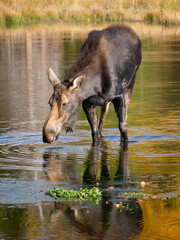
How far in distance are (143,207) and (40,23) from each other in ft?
162

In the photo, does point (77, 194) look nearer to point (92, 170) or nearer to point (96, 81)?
point (92, 170)

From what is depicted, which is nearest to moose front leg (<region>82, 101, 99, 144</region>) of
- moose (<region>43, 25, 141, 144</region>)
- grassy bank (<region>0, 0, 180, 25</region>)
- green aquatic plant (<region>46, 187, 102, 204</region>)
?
moose (<region>43, 25, 141, 144</region>)

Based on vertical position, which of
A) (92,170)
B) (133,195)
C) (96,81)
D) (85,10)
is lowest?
(92,170)

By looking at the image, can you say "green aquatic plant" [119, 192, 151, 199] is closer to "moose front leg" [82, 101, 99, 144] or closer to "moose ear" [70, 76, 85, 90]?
"moose ear" [70, 76, 85, 90]

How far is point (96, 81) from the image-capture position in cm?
986

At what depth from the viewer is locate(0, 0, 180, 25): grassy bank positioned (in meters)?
52.2

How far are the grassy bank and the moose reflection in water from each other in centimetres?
4112

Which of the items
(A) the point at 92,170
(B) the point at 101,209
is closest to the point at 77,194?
(B) the point at 101,209

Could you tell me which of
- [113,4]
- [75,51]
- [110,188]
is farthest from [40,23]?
[110,188]

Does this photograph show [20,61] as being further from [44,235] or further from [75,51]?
[44,235]

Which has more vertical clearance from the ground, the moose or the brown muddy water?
the moose

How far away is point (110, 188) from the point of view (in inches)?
291

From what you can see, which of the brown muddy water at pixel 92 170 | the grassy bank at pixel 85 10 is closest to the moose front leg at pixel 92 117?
the brown muddy water at pixel 92 170

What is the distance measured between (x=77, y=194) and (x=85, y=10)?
166 feet
